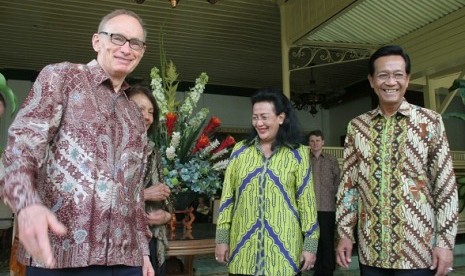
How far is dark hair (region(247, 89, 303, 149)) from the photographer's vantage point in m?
1.83

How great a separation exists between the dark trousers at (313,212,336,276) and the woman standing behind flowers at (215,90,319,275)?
2526mm

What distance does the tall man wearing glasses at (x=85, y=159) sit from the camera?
90cm

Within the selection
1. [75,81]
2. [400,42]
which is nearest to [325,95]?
[400,42]

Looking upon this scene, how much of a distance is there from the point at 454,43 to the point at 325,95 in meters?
3.08

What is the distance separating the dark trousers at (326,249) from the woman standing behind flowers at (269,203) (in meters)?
2.53

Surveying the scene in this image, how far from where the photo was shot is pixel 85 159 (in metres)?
0.97

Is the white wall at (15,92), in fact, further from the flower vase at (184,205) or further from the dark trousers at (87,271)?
the dark trousers at (87,271)

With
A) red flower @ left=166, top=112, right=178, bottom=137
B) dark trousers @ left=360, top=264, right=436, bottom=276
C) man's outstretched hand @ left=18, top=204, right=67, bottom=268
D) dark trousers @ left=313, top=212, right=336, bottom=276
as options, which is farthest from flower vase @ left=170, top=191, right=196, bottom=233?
dark trousers @ left=313, top=212, right=336, bottom=276

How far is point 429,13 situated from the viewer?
4.39 meters

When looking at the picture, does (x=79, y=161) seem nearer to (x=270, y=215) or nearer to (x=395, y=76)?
(x=270, y=215)

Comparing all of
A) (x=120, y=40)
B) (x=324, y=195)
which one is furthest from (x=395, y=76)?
(x=324, y=195)

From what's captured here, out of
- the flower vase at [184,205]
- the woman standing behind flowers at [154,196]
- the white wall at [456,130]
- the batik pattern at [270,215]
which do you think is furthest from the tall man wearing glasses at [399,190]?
the white wall at [456,130]

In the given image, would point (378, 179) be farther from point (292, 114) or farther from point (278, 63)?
point (278, 63)

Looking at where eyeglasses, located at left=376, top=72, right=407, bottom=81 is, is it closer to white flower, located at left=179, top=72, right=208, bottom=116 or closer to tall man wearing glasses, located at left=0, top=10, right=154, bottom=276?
tall man wearing glasses, located at left=0, top=10, right=154, bottom=276
